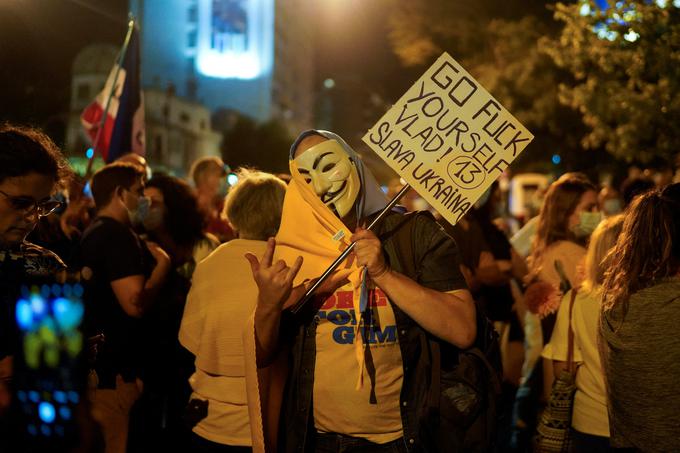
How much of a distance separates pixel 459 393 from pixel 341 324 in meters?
0.54

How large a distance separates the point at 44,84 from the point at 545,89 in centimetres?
1654

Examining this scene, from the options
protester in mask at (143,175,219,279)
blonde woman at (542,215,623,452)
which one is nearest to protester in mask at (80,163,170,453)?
protester in mask at (143,175,219,279)

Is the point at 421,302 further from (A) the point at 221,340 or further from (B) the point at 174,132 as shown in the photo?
(B) the point at 174,132

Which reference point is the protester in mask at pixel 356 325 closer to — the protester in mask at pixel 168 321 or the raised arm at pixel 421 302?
the raised arm at pixel 421 302

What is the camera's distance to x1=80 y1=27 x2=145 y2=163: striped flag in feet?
25.4

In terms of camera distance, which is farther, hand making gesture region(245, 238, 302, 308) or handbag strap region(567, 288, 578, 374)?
handbag strap region(567, 288, 578, 374)

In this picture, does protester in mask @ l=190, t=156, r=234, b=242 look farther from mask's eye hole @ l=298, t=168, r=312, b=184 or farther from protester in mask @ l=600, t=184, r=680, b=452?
protester in mask @ l=600, t=184, r=680, b=452

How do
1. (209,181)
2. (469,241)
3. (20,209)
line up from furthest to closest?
(209,181)
(469,241)
(20,209)

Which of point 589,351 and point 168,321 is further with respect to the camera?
point 168,321

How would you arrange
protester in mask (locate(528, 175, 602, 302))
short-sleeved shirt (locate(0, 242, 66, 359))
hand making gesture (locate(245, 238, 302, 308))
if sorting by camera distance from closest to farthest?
short-sleeved shirt (locate(0, 242, 66, 359))
hand making gesture (locate(245, 238, 302, 308))
protester in mask (locate(528, 175, 602, 302))

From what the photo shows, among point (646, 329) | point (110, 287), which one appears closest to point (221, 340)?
point (110, 287)

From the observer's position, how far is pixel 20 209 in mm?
2512

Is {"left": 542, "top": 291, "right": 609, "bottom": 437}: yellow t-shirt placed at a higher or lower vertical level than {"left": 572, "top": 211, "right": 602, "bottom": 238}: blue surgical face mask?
lower

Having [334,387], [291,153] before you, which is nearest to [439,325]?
[334,387]
